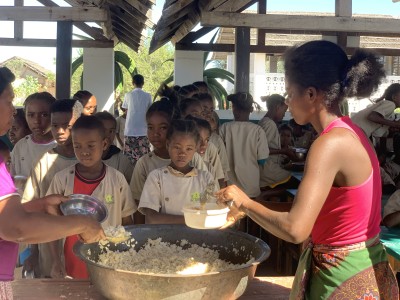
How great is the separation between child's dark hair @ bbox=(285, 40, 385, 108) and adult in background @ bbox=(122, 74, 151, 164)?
573cm

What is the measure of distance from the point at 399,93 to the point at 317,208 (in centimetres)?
468

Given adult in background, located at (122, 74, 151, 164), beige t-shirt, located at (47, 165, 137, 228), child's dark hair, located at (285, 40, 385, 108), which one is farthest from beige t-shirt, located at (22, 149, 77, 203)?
adult in background, located at (122, 74, 151, 164)

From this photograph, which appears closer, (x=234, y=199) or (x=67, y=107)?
(x=234, y=199)

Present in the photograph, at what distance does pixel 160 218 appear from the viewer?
→ 8.73 feet

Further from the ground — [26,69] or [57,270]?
[26,69]

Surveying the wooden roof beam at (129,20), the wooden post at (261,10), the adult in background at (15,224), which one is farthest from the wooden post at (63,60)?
the adult in background at (15,224)

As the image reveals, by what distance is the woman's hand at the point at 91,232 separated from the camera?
1.68 meters

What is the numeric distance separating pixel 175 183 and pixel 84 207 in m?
0.75

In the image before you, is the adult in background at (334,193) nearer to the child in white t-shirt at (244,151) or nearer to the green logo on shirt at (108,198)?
the green logo on shirt at (108,198)

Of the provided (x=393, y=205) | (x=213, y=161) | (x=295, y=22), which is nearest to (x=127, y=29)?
(x=295, y=22)

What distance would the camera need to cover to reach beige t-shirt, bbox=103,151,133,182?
3.27 metres

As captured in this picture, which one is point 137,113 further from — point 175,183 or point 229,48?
point 175,183

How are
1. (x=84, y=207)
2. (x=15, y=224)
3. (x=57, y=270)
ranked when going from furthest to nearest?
(x=57, y=270) < (x=84, y=207) < (x=15, y=224)

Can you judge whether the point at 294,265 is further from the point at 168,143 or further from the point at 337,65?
the point at 337,65
